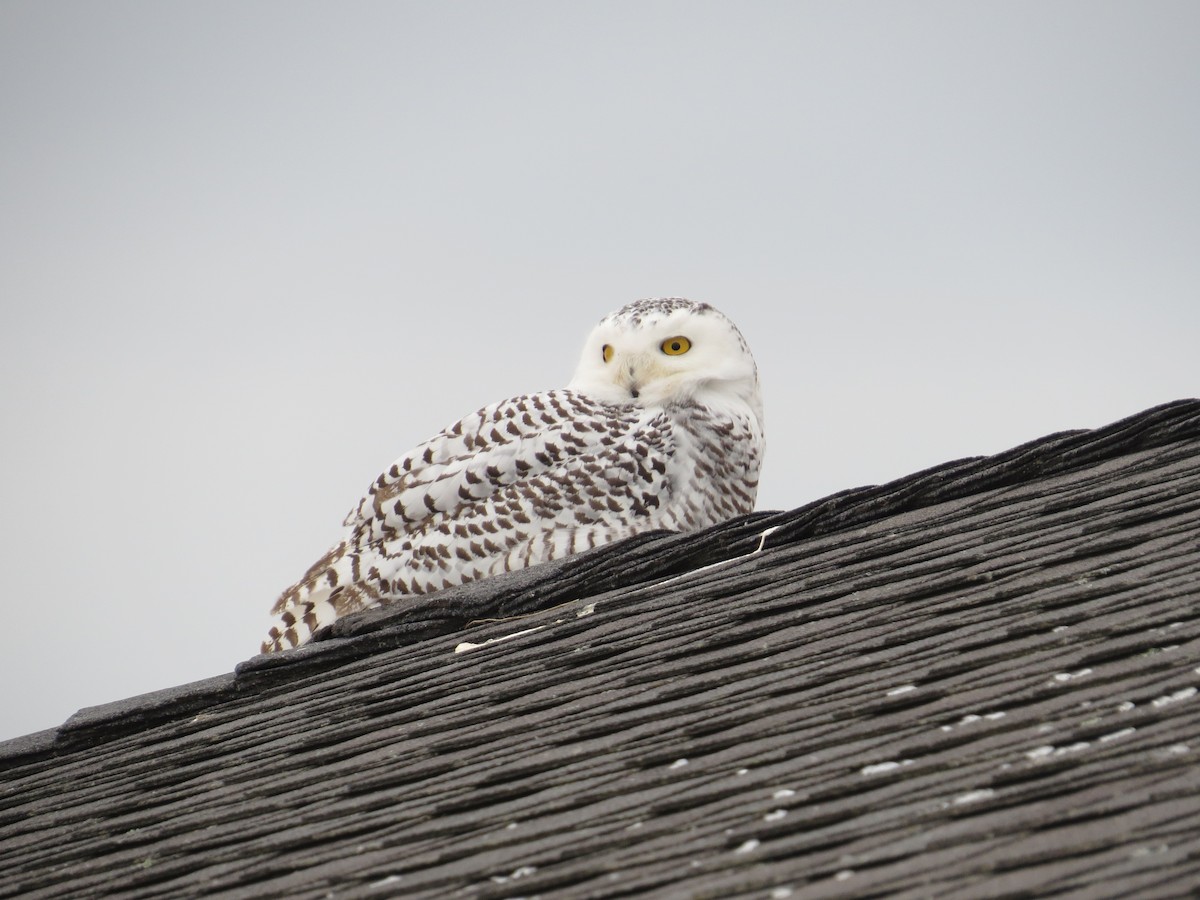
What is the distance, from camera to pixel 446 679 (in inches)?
115

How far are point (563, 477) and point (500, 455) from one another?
0.77ft

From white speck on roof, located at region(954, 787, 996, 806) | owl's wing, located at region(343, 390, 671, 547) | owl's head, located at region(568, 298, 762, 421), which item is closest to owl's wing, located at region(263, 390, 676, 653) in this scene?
owl's wing, located at region(343, 390, 671, 547)

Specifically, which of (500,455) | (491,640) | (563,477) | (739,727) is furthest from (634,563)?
(500,455)

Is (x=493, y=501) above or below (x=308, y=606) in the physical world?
above

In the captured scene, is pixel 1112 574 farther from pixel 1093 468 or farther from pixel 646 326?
pixel 646 326

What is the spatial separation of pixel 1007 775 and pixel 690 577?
1.50 metres

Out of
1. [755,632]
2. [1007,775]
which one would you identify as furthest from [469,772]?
[1007,775]

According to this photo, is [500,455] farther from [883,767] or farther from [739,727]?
[883,767]

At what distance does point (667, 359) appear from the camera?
16.8 ft

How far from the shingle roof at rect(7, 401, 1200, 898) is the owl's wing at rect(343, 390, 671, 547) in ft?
3.85

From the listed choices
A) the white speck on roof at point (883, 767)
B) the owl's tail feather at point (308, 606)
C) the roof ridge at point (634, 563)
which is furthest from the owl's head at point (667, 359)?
the white speck on roof at point (883, 767)

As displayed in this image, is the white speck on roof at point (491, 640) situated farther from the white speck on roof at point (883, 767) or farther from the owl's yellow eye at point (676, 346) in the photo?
the owl's yellow eye at point (676, 346)

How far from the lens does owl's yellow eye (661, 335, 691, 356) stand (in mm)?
5141

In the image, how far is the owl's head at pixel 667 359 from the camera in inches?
→ 200
